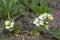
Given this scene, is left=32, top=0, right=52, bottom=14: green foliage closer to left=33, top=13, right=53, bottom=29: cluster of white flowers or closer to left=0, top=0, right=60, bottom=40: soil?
left=33, top=13, right=53, bottom=29: cluster of white flowers

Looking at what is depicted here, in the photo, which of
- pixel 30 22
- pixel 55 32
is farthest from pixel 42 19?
pixel 30 22

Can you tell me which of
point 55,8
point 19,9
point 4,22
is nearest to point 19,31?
point 4,22

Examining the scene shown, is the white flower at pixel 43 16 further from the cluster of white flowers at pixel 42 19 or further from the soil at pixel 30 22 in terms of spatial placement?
the soil at pixel 30 22

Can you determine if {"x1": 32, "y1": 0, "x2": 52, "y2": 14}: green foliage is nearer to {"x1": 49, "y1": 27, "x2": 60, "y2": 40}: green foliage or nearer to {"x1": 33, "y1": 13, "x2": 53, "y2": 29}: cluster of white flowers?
{"x1": 33, "y1": 13, "x2": 53, "y2": 29}: cluster of white flowers

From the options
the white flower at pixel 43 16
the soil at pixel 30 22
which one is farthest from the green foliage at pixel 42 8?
the soil at pixel 30 22

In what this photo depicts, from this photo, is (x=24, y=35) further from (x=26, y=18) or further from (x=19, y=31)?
(x=26, y=18)

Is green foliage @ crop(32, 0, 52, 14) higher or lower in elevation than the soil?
higher

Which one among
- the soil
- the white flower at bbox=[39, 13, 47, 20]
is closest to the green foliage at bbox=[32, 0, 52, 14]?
the white flower at bbox=[39, 13, 47, 20]

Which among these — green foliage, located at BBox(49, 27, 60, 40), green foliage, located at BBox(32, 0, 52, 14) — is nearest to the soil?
green foliage, located at BBox(49, 27, 60, 40)

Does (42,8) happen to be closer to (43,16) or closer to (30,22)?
(43,16)

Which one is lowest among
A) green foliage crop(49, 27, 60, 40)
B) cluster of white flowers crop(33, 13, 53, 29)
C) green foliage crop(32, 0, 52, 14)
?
green foliage crop(49, 27, 60, 40)

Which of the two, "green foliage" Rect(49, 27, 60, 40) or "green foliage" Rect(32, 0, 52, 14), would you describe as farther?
"green foliage" Rect(32, 0, 52, 14)
